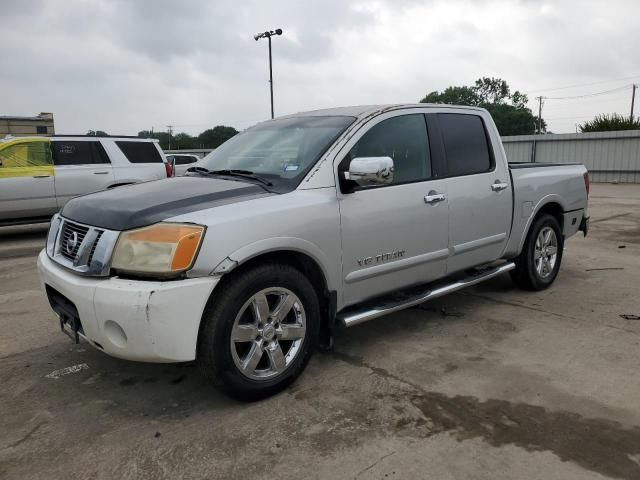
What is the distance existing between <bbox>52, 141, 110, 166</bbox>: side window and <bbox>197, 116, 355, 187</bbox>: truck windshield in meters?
6.47

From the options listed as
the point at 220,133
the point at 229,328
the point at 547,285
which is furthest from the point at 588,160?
the point at 220,133

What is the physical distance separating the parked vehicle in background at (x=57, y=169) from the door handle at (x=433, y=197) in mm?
6484

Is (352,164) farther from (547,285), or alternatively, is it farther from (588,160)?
(588,160)

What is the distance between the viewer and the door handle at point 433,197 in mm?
3807

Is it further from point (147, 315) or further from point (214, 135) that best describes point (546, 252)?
point (214, 135)

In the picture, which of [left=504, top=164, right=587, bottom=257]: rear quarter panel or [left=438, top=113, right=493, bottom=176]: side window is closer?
[left=438, top=113, right=493, bottom=176]: side window

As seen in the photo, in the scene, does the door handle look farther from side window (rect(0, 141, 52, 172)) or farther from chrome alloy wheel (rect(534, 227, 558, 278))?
side window (rect(0, 141, 52, 172))

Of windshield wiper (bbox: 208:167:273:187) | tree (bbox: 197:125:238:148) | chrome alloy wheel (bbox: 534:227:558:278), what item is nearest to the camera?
windshield wiper (bbox: 208:167:273:187)

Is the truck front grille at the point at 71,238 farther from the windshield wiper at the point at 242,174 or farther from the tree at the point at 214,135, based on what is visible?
the tree at the point at 214,135

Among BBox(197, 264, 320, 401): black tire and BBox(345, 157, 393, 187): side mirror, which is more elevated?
BBox(345, 157, 393, 187): side mirror

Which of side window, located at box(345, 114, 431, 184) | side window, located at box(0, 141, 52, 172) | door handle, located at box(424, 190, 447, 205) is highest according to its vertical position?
side window, located at box(0, 141, 52, 172)

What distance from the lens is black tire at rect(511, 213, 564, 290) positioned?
16.4 feet

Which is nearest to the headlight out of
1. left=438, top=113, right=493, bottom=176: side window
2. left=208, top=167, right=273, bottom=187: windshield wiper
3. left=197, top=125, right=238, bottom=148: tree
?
left=208, top=167, right=273, bottom=187: windshield wiper

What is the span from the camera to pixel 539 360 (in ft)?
11.6
